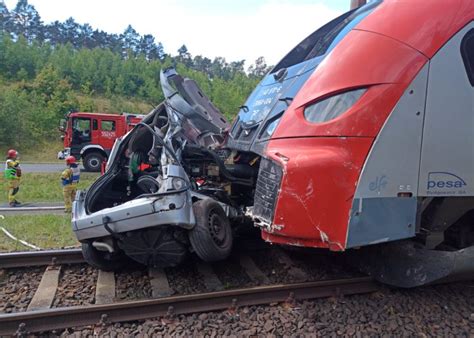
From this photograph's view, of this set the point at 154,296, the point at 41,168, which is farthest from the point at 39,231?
the point at 41,168

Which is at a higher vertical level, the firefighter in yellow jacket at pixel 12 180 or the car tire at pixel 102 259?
the car tire at pixel 102 259

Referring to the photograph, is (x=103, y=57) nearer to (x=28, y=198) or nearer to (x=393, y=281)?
(x=28, y=198)

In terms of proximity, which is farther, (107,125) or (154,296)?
(107,125)

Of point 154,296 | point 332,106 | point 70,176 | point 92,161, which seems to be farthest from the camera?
point 92,161

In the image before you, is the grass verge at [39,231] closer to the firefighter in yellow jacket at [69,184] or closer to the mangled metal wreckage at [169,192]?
the firefighter in yellow jacket at [69,184]

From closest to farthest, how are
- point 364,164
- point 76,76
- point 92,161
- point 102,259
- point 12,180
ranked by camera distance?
1. point 364,164
2. point 102,259
3. point 12,180
4. point 92,161
5. point 76,76

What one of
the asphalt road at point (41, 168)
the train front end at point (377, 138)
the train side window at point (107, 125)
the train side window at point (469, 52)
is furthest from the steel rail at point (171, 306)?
the train side window at point (107, 125)

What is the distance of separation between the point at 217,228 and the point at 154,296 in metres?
0.87

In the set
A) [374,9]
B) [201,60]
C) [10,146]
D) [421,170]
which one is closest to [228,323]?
[421,170]

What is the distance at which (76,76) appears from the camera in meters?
60.7

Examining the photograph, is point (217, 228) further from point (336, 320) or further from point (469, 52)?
point (469, 52)

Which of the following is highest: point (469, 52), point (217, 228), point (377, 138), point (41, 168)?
point (469, 52)

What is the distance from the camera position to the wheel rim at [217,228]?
387 centimetres

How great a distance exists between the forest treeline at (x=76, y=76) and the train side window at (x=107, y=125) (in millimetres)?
2993
